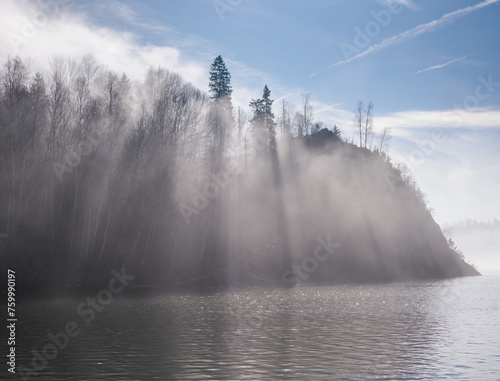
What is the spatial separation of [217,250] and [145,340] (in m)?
50.5

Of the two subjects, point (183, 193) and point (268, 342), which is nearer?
point (268, 342)

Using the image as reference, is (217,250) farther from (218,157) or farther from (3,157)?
(3,157)

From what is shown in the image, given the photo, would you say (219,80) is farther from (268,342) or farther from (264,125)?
(268,342)

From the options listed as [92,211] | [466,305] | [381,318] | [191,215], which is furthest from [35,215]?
[466,305]

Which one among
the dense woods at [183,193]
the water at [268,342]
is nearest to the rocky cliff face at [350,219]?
the dense woods at [183,193]

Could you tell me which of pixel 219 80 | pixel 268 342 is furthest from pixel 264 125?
pixel 268 342

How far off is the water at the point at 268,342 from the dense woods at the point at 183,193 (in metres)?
14.7

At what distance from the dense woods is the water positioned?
48.3 feet

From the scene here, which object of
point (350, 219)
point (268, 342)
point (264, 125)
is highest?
point (264, 125)

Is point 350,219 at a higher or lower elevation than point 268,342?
higher

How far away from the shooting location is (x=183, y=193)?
70438 mm

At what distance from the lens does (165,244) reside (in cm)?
6694

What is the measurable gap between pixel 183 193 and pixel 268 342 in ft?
159

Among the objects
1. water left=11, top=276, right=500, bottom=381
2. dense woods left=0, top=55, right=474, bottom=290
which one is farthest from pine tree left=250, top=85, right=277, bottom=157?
water left=11, top=276, right=500, bottom=381
